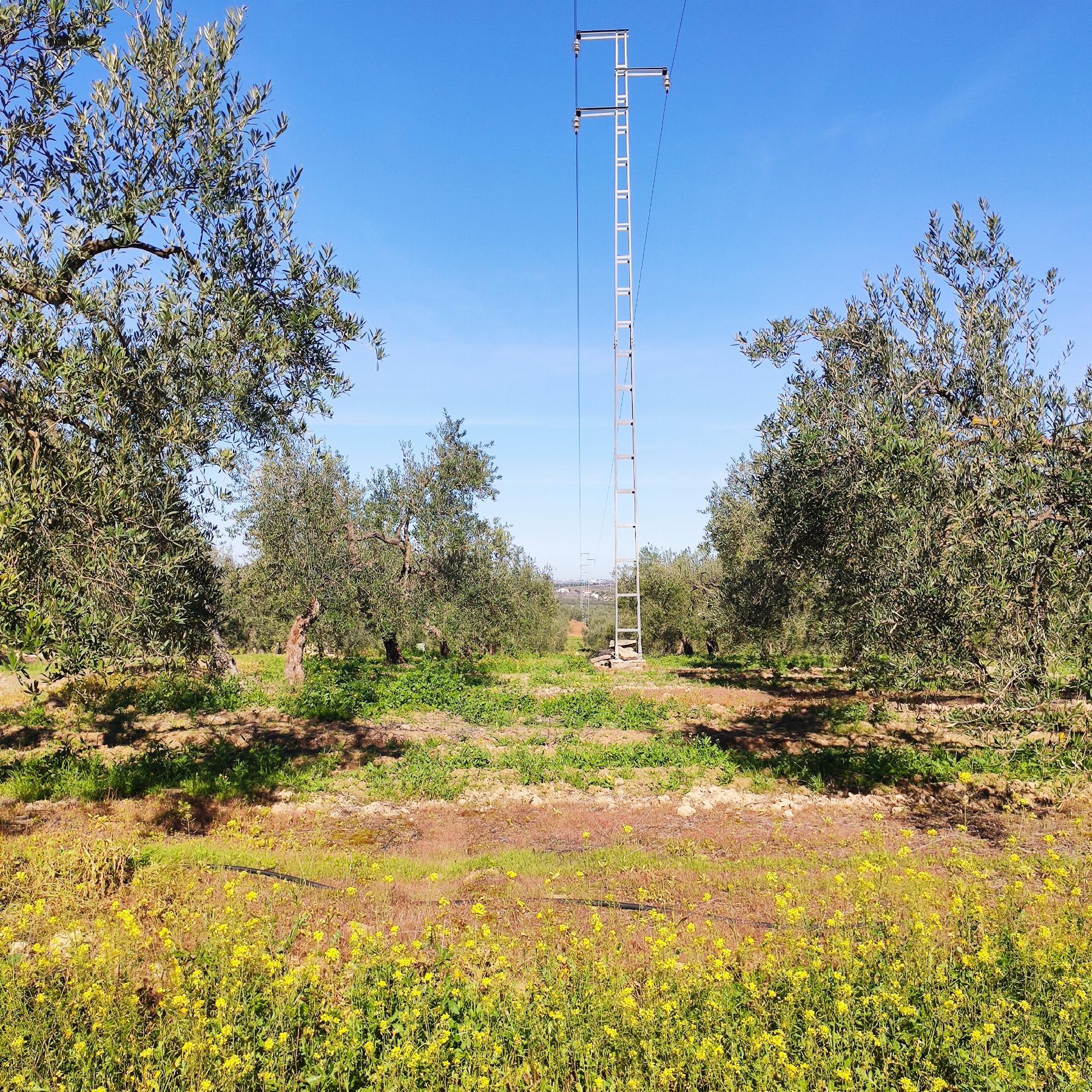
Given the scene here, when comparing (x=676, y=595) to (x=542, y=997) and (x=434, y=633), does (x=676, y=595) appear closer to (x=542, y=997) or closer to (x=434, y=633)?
(x=434, y=633)

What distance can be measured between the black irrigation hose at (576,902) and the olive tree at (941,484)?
5.34 meters

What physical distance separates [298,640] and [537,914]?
63.2 ft

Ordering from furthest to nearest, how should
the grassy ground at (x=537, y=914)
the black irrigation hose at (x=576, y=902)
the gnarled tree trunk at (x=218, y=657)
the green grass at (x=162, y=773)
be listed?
the green grass at (x=162, y=773)
the gnarled tree trunk at (x=218, y=657)
the black irrigation hose at (x=576, y=902)
the grassy ground at (x=537, y=914)

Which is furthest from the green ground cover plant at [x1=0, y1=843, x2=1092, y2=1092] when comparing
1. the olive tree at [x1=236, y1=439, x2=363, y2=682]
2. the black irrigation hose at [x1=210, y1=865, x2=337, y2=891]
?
the olive tree at [x1=236, y1=439, x2=363, y2=682]

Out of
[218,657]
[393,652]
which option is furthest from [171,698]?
[393,652]

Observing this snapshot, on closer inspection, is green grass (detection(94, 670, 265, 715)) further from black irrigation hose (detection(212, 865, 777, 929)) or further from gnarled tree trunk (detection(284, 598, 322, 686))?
black irrigation hose (detection(212, 865, 777, 929))

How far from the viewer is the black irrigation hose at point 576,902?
721 cm

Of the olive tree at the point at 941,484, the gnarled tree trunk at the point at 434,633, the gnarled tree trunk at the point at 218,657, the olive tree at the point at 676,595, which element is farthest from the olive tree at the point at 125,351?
the olive tree at the point at 676,595

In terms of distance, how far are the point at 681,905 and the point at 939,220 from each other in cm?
1204

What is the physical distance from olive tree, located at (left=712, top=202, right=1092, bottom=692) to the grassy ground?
56.1 inches

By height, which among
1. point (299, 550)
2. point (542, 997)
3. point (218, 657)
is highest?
point (299, 550)

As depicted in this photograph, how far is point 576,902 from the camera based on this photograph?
7566mm

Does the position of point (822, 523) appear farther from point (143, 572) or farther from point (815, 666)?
point (815, 666)

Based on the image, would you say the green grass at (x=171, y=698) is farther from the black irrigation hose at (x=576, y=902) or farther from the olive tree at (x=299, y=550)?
the black irrigation hose at (x=576, y=902)
